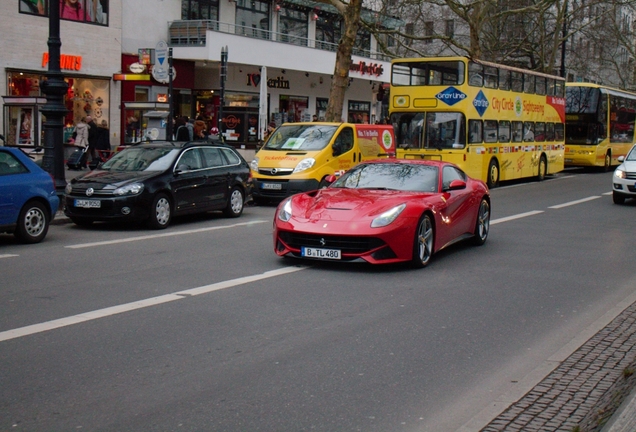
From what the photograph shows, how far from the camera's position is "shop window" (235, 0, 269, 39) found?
126 feet

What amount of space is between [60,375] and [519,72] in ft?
83.7

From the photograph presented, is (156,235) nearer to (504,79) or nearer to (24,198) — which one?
(24,198)

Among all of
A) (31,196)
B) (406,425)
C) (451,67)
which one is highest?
(451,67)

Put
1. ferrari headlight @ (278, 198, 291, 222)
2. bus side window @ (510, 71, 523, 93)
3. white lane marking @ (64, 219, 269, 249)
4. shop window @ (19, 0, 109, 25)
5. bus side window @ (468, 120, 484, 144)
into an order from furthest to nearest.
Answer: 1. shop window @ (19, 0, 109, 25)
2. bus side window @ (510, 71, 523, 93)
3. bus side window @ (468, 120, 484, 144)
4. white lane marking @ (64, 219, 269, 249)
5. ferrari headlight @ (278, 198, 291, 222)

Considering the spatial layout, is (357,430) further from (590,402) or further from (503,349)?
(503,349)

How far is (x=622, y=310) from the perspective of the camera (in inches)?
327

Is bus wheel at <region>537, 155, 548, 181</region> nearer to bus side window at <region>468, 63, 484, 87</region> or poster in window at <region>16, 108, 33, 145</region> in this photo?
bus side window at <region>468, 63, 484, 87</region>

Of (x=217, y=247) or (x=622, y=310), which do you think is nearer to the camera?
(x=622, y=310)

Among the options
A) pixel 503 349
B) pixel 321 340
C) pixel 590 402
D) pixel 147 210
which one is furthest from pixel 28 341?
pixel 147 210

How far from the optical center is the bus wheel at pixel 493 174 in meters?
26.7

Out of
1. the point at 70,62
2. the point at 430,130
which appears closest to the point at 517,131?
the point at 430,130

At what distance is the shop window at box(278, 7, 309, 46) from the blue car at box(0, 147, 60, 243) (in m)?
28.8

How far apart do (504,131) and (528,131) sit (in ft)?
8.61

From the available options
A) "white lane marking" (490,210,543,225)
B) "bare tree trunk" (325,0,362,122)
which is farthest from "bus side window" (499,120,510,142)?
"white lane marking" (490,210,543,225)
